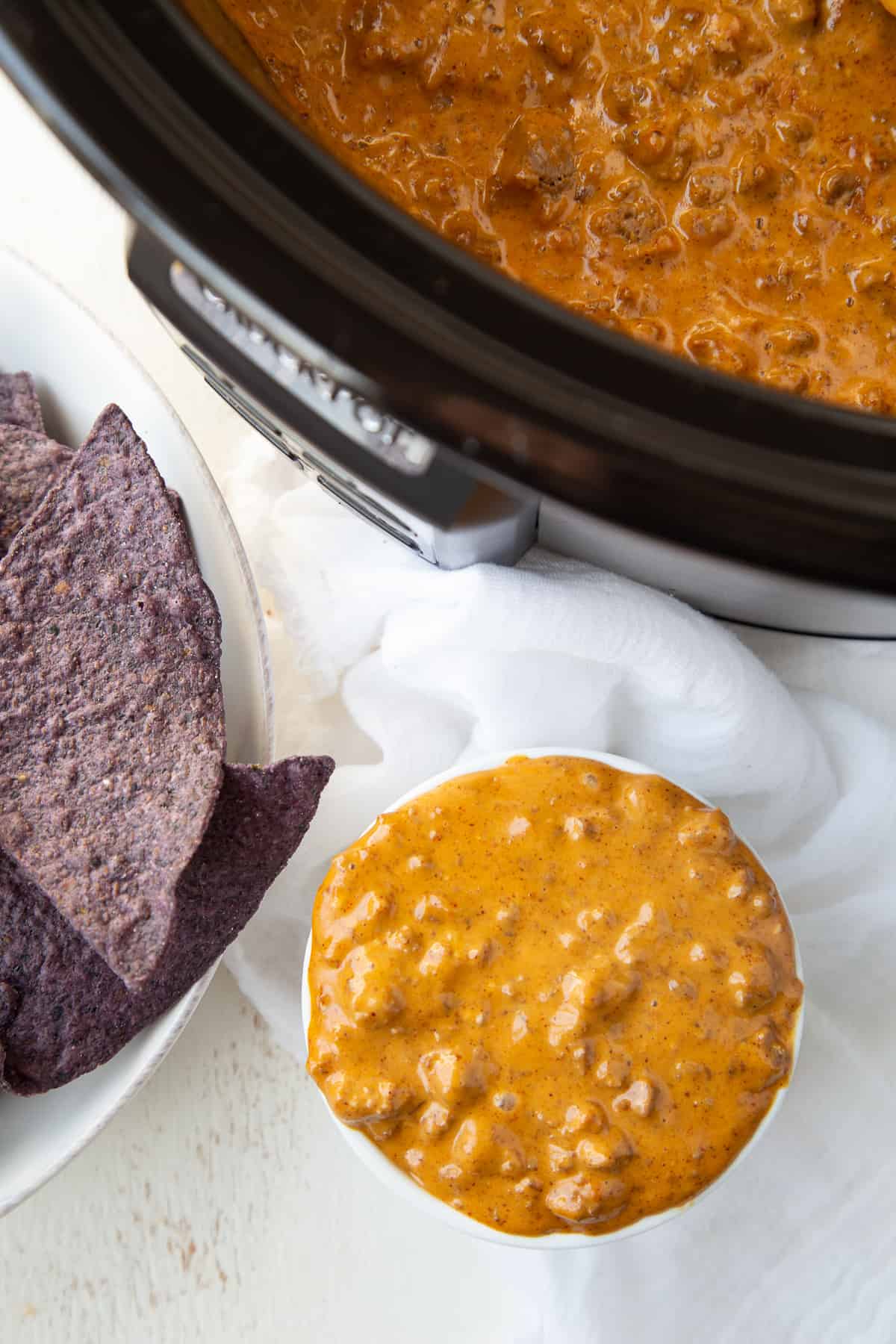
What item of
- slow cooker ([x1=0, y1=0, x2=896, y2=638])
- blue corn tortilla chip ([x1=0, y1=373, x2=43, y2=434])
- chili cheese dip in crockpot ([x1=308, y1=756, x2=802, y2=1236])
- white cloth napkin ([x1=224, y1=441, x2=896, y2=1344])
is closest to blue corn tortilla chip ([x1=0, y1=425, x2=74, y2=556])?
blue corn tortilla chip ([x1=0, y1=373, x2=43, y2=434])

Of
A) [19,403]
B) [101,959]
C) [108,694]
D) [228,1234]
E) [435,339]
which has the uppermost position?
[435,339]

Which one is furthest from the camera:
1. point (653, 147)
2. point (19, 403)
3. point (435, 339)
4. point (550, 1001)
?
point (19, 403)

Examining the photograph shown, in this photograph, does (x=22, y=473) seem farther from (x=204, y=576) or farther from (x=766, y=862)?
(x=766, y=862)

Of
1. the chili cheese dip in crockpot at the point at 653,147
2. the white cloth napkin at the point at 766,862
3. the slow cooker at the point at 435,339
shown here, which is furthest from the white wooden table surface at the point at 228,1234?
the slow cooker at the point at 435,339

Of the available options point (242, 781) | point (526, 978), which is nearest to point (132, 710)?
point (242, 781)

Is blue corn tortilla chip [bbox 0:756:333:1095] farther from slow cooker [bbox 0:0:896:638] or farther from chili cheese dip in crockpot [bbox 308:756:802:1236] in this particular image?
slow cooker [bbox 0:0:896:638]

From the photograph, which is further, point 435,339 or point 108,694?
point 108,694

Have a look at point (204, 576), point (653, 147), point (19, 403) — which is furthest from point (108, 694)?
point (653, 147)
